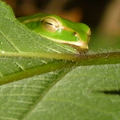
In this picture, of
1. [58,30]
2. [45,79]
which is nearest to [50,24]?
[58,30]

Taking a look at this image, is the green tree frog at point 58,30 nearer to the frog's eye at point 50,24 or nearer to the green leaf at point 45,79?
the frog's eye at point 50,24

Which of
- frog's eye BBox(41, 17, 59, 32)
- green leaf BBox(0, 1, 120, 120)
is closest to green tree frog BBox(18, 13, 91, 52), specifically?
frog's eye BBox(41, 17, 59, 32)

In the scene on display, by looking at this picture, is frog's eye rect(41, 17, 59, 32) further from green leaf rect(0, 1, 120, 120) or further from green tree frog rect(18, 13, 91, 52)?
green leaf rect(0, 1, 120, 120)

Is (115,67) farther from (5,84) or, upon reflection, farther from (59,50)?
(5,84)

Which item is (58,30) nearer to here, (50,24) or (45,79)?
(50,24)

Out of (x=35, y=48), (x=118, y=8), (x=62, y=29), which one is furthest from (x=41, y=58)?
(x=118, y=8)

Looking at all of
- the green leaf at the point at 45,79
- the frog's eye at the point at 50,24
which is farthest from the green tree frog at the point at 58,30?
the green leaf at the point at 45,79
